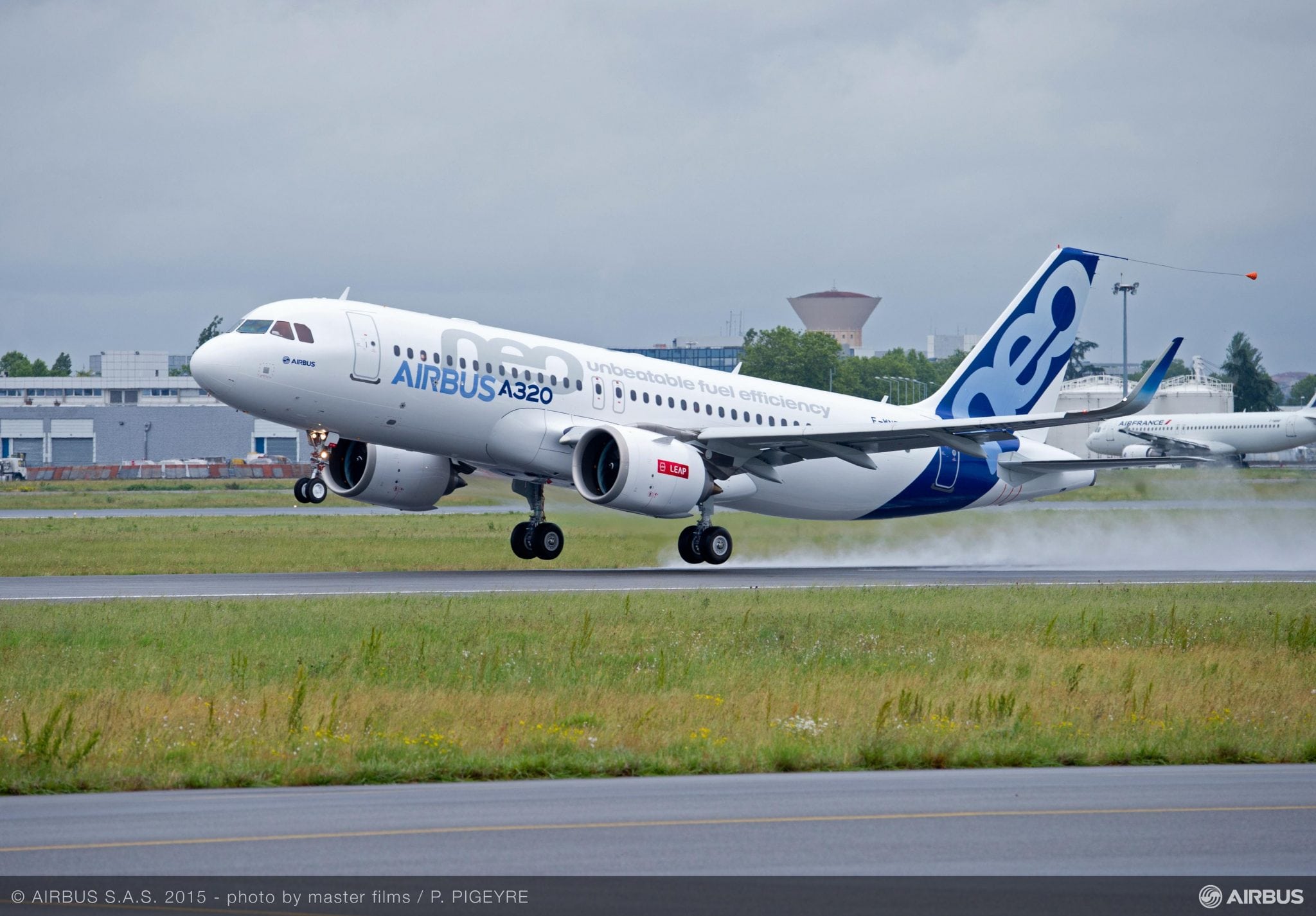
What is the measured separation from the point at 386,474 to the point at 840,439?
10.0m

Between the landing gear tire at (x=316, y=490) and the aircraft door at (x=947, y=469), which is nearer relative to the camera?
the landing gear tire at (x=316, y=490)

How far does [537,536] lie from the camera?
110 feet

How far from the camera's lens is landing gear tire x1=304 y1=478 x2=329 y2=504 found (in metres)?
29.5

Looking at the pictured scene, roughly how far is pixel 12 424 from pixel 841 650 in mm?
130900

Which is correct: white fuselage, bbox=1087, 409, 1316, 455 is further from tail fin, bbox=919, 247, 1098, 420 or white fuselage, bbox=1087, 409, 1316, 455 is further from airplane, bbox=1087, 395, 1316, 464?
tail fin, bbox=919, 247, 1098, 420

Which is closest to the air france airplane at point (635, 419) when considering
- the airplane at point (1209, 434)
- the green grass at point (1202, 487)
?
the green grass at point (1202, 487)

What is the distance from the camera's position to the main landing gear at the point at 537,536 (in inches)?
1319

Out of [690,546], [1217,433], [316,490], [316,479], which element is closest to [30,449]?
[1217,433]

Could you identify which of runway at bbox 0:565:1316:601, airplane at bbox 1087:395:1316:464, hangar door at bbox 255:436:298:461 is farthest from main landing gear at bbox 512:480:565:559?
hangar door at bbox 255:436:298:461

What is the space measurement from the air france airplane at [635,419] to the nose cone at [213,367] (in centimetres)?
4

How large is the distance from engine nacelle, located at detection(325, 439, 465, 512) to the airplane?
2888 inches

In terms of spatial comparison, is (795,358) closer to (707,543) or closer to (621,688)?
(707,543)

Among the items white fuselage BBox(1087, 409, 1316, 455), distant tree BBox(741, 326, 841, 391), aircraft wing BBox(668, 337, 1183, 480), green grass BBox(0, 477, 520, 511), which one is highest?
distant tree BBox(741, 326, 841, 391)

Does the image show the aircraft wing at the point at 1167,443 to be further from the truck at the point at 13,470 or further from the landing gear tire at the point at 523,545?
the truck at the point at 13,470
